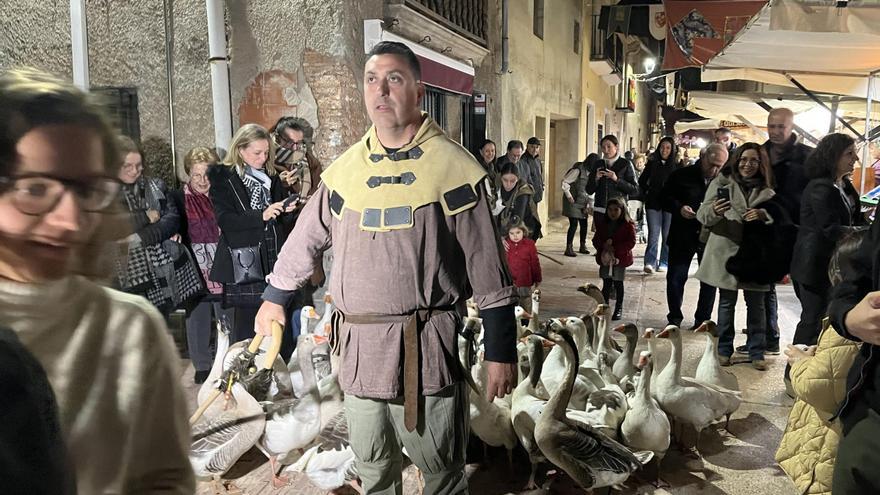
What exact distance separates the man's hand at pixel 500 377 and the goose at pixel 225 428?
1387 millimetres

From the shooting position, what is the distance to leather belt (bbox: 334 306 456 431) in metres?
2.39

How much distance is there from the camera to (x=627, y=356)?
4715mm

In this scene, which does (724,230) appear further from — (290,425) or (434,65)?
(290,425)

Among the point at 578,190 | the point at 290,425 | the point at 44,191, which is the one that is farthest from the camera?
the point at 578,190

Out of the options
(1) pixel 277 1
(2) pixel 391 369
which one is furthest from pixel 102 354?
(1) pixel 277 1

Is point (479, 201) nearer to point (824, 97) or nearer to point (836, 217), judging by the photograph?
point (836, 217)

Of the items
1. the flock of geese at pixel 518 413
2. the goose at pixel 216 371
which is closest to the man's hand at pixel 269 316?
the flock of geese at pixel 518 413

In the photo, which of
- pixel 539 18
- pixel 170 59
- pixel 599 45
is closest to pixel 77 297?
pixel 170 59

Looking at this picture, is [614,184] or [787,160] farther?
[614,184]

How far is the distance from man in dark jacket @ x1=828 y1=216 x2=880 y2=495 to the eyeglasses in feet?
5.90

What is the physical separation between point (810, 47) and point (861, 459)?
Answer: 5.41 metres

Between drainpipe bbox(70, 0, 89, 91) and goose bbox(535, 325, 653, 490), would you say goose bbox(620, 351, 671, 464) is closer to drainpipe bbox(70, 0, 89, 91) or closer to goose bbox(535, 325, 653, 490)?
goose bbox(535, 325, 653, 490)

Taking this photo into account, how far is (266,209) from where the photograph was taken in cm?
435

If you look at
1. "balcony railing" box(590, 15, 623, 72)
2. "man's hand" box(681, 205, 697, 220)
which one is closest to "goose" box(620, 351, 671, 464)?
"man's hand" box(681, 205, 697, 220)
